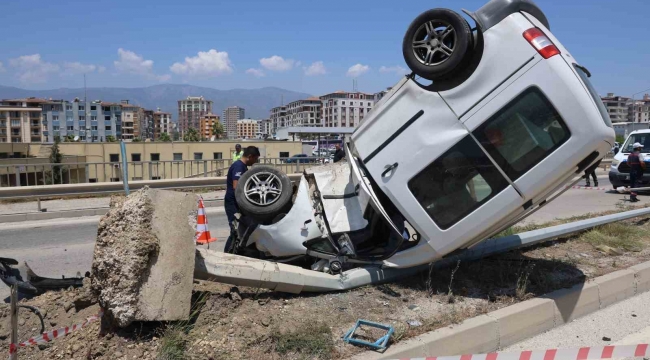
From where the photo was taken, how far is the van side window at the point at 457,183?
14.0 ft

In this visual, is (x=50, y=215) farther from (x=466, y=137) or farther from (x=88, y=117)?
(x=88, y=117)

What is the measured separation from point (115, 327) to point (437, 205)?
8.99ft

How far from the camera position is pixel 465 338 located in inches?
159

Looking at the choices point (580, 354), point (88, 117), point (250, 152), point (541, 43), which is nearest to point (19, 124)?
point (88, 117)

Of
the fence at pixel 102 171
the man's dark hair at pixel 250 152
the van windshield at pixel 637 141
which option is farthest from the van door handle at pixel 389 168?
the van windshield at pixel 637 141

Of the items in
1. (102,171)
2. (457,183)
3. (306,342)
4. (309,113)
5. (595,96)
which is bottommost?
(306,342)

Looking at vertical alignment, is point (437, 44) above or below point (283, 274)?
above

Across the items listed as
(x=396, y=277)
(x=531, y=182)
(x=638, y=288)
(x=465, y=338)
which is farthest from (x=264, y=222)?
(x=638, y=288)

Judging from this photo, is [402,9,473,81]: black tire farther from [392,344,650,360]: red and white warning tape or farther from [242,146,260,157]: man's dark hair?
[242,146,260,157]: man's dark hair

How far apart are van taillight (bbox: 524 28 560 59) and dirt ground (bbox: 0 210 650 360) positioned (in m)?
2.11

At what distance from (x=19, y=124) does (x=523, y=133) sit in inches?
7441

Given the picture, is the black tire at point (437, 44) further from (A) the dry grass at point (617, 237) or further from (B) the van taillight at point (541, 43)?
(A) the dry grass at point (617, 237)

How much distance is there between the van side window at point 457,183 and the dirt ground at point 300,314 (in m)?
0.75

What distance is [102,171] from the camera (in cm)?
1788
